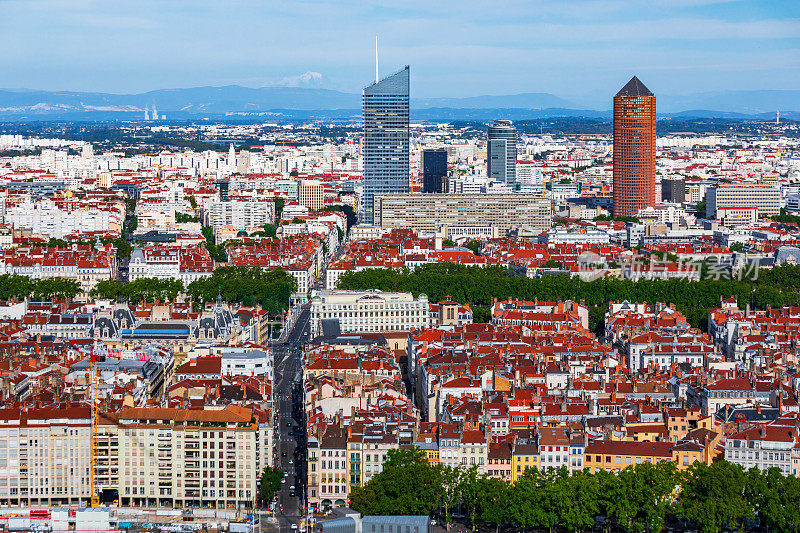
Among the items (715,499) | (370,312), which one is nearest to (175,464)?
(715,499)

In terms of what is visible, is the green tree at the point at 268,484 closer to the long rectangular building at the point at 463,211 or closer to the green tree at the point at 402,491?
the green tree at the point at 402,491

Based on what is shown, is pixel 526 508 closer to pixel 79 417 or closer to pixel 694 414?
pixel 694 414

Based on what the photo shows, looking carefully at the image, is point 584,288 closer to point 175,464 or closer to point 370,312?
point 370,312

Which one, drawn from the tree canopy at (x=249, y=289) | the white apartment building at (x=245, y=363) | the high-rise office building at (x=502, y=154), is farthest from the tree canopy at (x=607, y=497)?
the high-rise office building at (x=502, y=154)

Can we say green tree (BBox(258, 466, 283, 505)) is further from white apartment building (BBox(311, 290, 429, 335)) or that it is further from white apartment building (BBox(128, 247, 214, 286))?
white apartment building (BBox(128, 247, 214, 286))

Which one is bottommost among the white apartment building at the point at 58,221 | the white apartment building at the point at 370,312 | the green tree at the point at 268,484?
the green tree at the point at 268,484

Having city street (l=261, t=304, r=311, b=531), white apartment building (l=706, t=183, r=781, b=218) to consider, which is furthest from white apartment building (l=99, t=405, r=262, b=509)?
white apartment building (l=706, t=183, r=781, b=218)

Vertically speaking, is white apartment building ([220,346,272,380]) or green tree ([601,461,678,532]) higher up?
white apartment building ([220,346,272,380])
